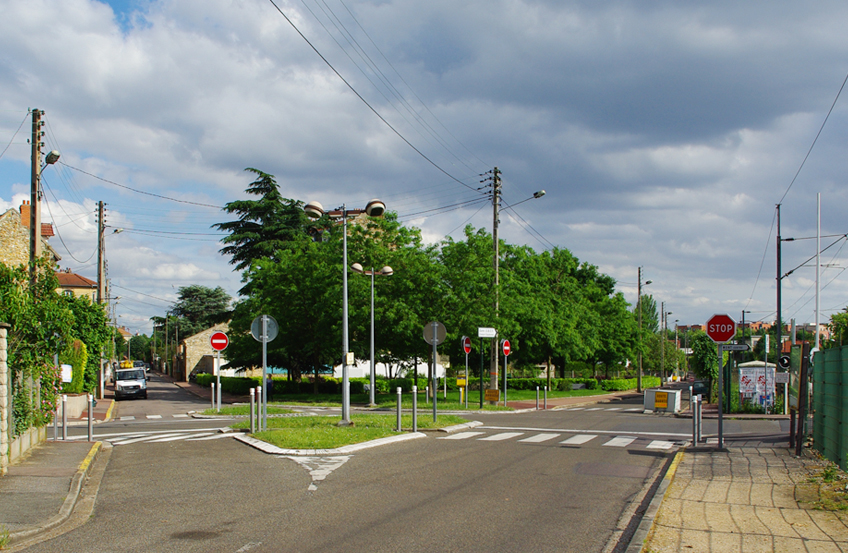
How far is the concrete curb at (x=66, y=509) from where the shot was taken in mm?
6221

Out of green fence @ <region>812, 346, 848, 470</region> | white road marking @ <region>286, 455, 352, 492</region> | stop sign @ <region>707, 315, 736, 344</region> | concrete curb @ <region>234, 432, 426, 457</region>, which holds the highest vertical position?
stop sign @ <region>707, 315, 736, 344</region>

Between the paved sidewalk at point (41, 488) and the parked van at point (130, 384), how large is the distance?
3146 centimetres

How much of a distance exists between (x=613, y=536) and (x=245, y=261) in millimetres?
43161

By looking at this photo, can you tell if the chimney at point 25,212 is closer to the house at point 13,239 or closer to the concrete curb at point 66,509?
the house at point 13,239

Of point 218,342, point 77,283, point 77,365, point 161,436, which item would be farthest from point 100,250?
point 77,283

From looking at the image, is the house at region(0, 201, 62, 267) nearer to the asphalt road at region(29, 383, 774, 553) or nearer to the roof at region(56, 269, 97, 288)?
the asphalt road at region(29, 383, 774, 553)

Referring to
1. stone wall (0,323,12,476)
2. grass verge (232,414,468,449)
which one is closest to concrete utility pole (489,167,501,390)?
grass verge (232,414,468,449)

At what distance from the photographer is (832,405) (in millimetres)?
10664

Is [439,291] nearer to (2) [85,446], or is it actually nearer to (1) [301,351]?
(1) [301,351]

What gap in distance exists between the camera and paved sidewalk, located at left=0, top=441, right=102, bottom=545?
6617 millimetres

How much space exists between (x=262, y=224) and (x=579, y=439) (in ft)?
117

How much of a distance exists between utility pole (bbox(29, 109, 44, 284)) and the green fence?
22.4 m

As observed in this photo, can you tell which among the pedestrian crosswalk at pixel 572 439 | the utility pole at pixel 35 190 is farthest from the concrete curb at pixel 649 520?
the utility pole at pixel 35 190

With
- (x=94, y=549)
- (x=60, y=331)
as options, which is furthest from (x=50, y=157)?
(x=94, y=549)
